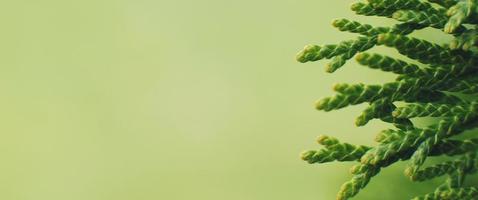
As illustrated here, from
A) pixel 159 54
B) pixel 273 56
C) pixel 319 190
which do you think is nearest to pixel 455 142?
pixel 319 190

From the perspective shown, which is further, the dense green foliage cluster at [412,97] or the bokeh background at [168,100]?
the bokeh background at [168,100]

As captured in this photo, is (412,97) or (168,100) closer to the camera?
(412,97)

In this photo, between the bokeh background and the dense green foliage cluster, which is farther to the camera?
the bokeh background
